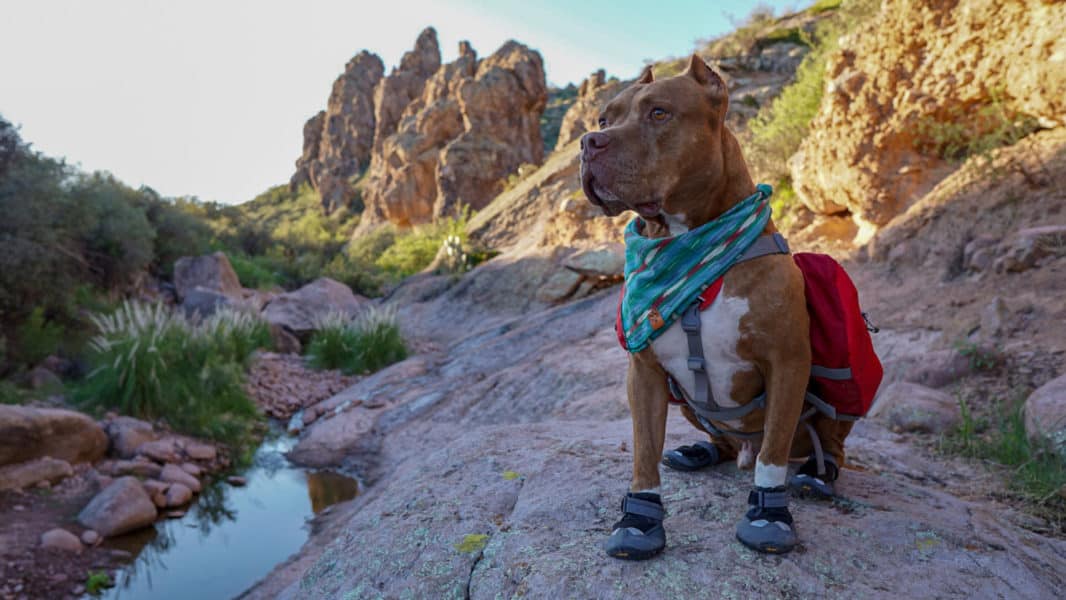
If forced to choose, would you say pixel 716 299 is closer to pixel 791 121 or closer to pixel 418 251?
pixel 791 121

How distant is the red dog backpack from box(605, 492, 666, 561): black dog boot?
748 mm

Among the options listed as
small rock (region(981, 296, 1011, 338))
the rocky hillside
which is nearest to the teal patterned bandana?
the rocky hillside

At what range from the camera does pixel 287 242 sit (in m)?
35.2

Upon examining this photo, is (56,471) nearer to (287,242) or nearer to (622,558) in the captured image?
(622,558)

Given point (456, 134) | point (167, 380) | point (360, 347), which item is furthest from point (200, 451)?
point (456, 134)

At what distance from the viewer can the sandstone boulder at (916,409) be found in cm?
424

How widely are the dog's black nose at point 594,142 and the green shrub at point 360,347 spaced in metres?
10.5

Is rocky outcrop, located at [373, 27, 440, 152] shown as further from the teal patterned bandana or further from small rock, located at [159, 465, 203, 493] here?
the teal patterned bandana

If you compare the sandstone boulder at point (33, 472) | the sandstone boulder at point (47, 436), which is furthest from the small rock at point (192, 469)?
the sandstone boulder at point (33, 472)

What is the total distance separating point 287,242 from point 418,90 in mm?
21445

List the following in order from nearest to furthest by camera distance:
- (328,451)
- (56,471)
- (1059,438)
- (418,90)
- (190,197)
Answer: (1059,438) → (56,471) → (328,451) → (190,197) → (418,90)

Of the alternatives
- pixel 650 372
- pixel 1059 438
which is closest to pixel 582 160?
pixel 650 372

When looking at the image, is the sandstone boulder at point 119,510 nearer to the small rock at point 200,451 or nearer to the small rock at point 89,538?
the small rock at point 89,538

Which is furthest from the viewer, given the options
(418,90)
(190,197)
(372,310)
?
(418,90)
